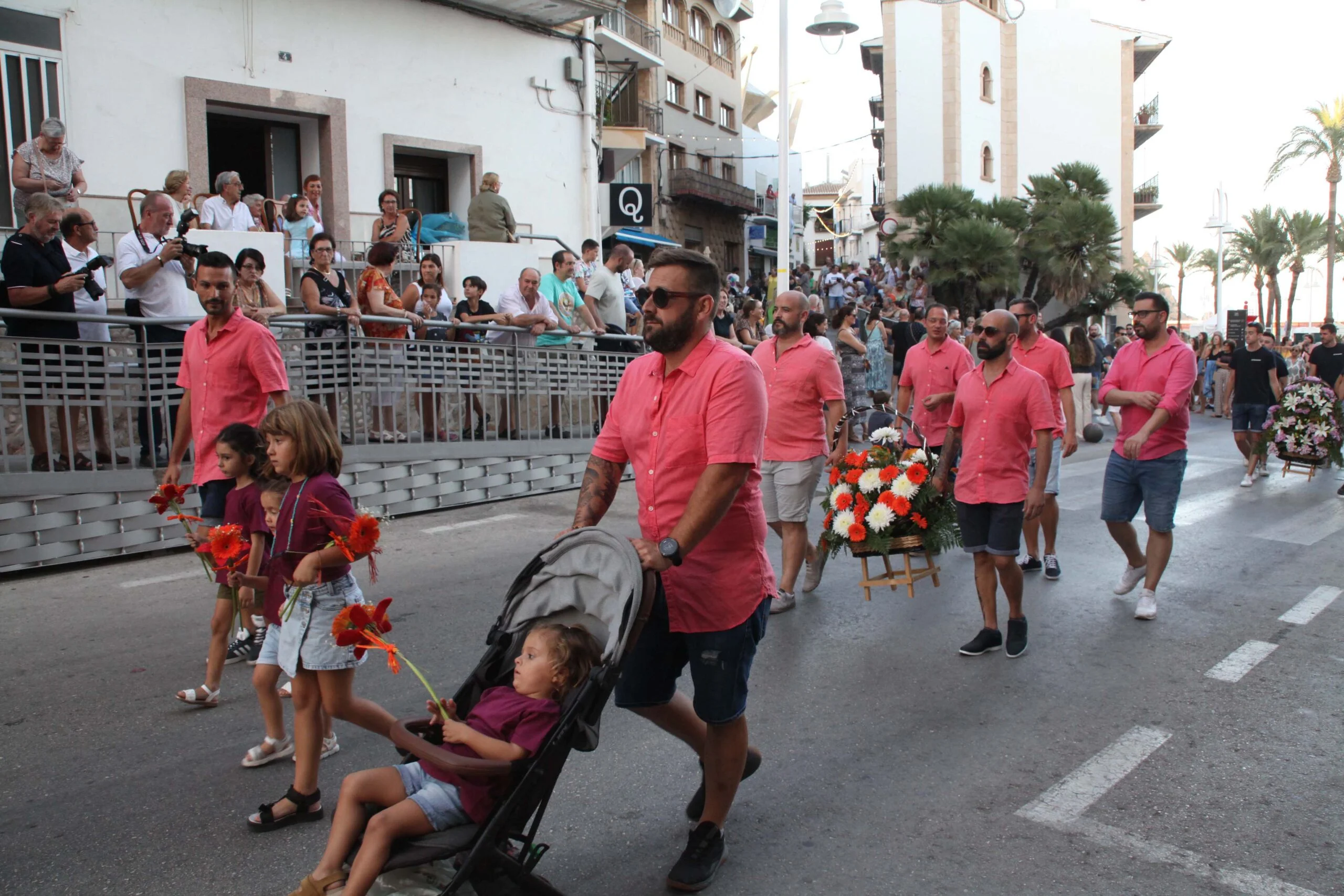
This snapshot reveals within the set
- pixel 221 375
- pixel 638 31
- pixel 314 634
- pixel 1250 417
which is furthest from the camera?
pixel 638 31

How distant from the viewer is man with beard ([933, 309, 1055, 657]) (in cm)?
608

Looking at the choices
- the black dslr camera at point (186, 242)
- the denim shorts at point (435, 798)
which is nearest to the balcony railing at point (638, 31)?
the black dslr camera at point (186, 242)

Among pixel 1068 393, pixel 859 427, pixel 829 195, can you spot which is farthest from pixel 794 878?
pixel 829 195

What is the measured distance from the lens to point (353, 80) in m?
16.0

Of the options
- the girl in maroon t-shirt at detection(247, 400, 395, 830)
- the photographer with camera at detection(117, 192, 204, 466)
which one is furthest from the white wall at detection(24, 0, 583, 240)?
the girl in maroon t-shirt at detection(247, 400, 395, 830)

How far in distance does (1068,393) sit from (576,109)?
13.2 metres

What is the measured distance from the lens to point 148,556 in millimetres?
8617

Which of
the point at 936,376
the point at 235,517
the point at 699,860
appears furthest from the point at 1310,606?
the point at 235,517

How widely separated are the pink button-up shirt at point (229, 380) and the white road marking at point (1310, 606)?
248 inches

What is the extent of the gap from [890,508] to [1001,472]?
0.68 metres

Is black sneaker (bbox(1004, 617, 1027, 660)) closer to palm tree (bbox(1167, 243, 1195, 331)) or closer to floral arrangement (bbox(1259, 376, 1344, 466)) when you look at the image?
floral arrangement (bbox(1259, 376, 1344, 466))

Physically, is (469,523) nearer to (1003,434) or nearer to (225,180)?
(225,180)

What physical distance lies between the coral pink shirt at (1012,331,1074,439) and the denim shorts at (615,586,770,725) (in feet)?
16.8

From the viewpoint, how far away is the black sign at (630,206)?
71.2 feet
